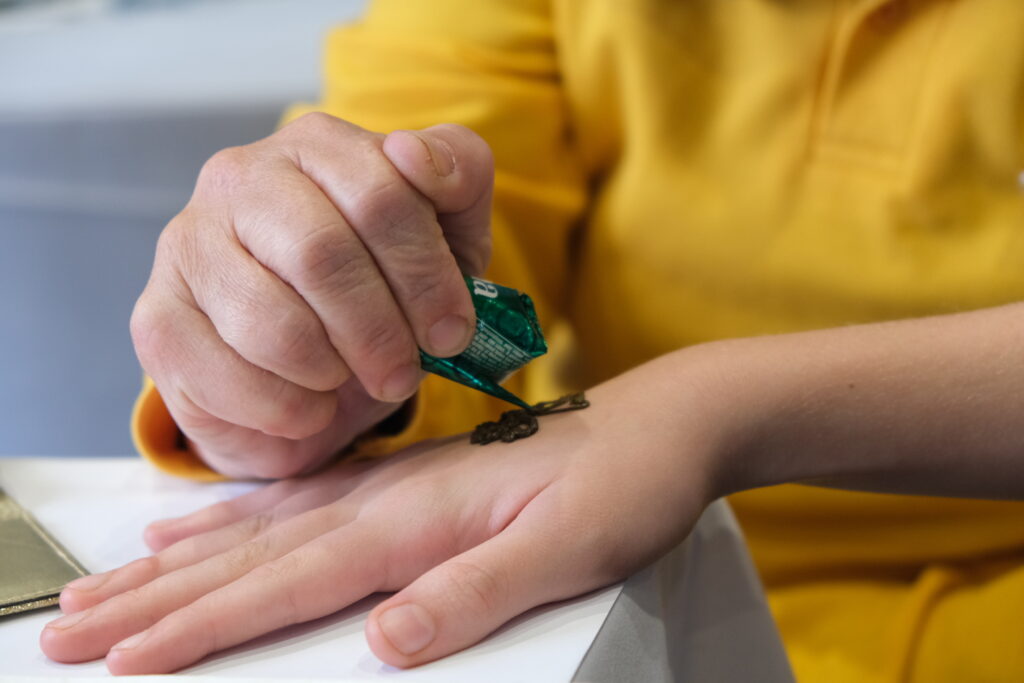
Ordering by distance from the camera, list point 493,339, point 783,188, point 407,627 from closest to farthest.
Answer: point 407,627 < point 493,339 < point 783,188

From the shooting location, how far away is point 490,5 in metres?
0.70

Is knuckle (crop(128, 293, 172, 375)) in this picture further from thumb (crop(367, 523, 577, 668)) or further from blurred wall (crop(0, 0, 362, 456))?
blurred wall (crop(0, 0, 362, 456))

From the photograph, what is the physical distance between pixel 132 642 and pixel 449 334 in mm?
177

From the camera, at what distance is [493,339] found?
0.44 m

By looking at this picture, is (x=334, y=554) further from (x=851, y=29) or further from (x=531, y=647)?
(x=851, y=29)

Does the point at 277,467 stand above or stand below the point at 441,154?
below

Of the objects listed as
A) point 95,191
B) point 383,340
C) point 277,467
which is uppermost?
point 383,340

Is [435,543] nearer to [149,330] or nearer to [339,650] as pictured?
[339,650]

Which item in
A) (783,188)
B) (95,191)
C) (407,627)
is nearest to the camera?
(407,627)

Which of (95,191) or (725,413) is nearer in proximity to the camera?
(725,413)

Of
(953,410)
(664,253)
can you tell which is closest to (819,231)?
(664,253)

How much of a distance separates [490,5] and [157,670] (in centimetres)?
52

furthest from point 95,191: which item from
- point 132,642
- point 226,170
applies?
point 132,642

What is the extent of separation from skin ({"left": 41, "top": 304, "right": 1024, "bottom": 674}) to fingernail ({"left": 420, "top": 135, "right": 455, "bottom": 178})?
0.42ft
